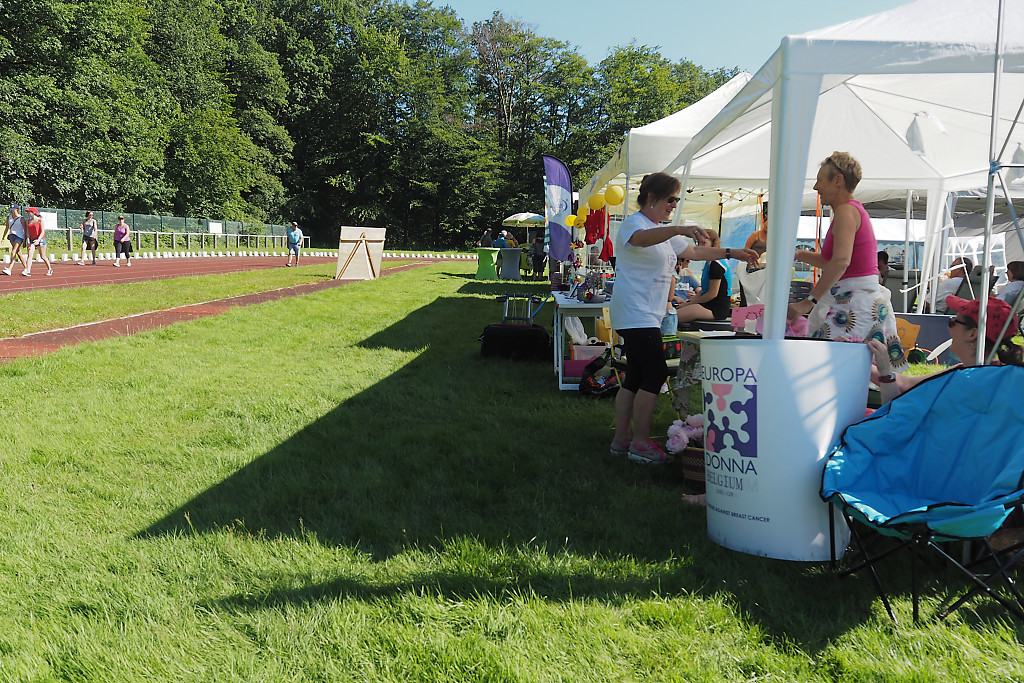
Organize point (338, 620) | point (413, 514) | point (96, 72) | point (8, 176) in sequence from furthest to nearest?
point (96, 72) < point (8, 176) < point (413, 514) < point (338, 620)

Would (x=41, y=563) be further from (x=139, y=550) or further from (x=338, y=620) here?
(x=338, y=620)

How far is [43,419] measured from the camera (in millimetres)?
5141

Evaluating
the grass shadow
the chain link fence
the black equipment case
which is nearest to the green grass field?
the grass shadow

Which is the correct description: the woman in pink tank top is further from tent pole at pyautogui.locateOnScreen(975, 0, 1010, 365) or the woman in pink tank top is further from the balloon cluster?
the balloon cluster

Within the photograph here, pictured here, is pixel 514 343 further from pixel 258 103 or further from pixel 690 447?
pixel 258 103

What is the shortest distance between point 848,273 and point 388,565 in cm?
267

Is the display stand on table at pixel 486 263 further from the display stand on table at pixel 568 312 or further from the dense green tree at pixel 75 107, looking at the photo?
the dense green tree at pixel 75 107

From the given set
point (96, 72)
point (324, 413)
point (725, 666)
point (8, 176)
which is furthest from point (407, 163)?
point (725, 666)

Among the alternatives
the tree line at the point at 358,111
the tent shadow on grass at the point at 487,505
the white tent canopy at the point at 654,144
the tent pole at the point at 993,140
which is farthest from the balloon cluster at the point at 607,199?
the tree line at the point at 358,111

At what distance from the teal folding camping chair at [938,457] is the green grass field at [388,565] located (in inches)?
11.1

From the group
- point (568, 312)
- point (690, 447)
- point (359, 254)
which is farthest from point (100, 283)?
point (690, 447)

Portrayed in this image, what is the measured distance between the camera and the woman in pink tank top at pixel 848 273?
3623mm

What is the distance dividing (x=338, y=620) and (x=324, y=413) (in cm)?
313

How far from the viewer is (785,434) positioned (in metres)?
3.04
